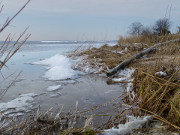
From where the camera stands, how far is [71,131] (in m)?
1.12

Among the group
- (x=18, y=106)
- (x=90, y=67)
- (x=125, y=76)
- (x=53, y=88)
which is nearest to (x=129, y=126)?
(x=18, y=106)

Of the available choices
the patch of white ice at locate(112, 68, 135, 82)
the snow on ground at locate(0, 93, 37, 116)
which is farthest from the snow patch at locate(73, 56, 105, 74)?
the snow on ground at locate(0, 93, 37, 116)

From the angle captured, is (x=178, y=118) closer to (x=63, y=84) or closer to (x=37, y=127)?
(x=37, y=127)

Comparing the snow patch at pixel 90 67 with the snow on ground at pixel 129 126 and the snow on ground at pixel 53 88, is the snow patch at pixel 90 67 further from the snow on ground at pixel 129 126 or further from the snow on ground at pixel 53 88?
the snow on ground at pixel 129 126

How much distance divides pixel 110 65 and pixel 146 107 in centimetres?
347

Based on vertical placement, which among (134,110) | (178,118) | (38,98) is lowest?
(38,98)

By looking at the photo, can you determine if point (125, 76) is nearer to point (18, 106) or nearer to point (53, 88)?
point (53, 88)

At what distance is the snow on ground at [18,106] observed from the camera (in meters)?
1.93

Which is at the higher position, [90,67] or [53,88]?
[90,67]

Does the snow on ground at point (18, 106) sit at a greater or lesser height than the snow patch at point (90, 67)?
lesser

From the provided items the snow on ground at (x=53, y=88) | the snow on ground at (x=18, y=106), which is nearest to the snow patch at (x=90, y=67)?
the snow on ground at (x=53, y=88)

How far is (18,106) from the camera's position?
2.12m

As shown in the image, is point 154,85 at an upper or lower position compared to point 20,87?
upper

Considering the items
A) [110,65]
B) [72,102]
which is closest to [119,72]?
[110,65]
